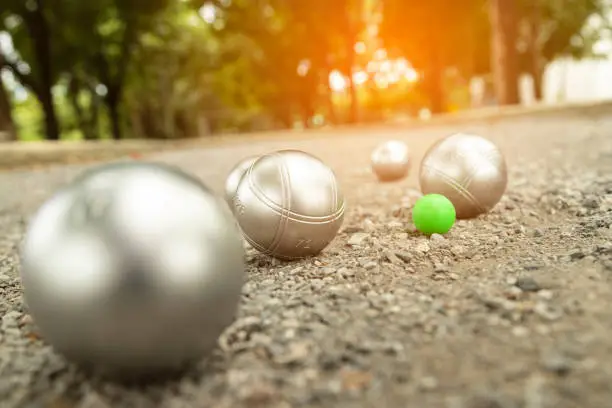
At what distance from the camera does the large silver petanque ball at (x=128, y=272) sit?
8.46ft

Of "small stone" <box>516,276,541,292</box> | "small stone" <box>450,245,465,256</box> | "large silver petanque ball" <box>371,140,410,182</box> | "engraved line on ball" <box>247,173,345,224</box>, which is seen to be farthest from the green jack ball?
"large silver petanque ball" <box>371,140,410,182</box>

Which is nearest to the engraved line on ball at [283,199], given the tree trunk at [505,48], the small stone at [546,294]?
the small stone at [546,294]

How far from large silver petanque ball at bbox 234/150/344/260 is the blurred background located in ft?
57.8

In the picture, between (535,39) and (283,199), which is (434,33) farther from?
(283,199)

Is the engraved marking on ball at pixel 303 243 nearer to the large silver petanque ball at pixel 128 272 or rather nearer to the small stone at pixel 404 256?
the small stone at pixel 404 256

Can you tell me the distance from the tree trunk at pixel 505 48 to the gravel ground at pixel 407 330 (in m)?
15.8

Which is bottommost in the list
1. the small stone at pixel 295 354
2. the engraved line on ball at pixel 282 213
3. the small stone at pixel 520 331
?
the small stone at pixel 520 331

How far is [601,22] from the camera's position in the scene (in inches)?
1624

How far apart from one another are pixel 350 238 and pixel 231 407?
9.56 ft

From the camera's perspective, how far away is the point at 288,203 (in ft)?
14.2

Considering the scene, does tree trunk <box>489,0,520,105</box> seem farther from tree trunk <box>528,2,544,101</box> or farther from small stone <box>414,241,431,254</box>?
small stone <box>414,241,431,254</box>

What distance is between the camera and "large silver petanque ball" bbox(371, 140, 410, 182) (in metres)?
8.43

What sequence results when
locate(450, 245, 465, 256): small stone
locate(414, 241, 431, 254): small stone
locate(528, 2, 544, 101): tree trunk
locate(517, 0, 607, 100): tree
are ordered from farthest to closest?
locate(517, 0, 607, 100): tree → locate(528, 2, 544, 101): tree trunk → locate(414, 241, 431, 254): small stone → locate(450, 245, 465, 256): small stone

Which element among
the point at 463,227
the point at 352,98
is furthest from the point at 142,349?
the point at 352,98
